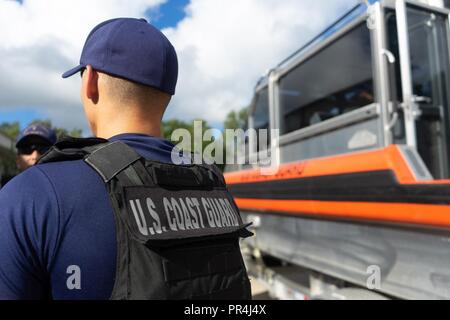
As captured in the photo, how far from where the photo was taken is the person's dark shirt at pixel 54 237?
875 mm

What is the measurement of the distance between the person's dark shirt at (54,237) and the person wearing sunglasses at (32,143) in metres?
1.90

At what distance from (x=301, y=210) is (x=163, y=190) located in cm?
253

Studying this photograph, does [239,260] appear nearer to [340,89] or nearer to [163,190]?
[163,190]

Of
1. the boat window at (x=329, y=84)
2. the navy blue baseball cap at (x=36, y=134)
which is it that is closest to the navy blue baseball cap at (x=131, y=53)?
the navy blue baseball cap at (x=36, y=134)

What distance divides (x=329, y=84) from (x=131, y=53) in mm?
4093

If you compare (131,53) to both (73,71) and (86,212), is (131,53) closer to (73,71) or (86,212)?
(73,71)

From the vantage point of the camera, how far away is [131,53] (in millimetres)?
1115

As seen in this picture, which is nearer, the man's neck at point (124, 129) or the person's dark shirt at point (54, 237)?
the person's dark shirt at point (54, 237)

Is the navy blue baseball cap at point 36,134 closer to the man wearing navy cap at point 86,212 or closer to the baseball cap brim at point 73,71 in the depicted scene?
the baseball cap brim at point 73,71

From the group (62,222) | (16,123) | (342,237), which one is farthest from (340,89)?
(16,123)

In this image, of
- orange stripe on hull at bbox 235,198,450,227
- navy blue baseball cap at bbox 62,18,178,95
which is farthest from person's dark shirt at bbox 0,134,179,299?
orange stripe on hull at bbox 235,198,450,227

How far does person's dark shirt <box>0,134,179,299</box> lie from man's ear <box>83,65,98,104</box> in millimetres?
257
